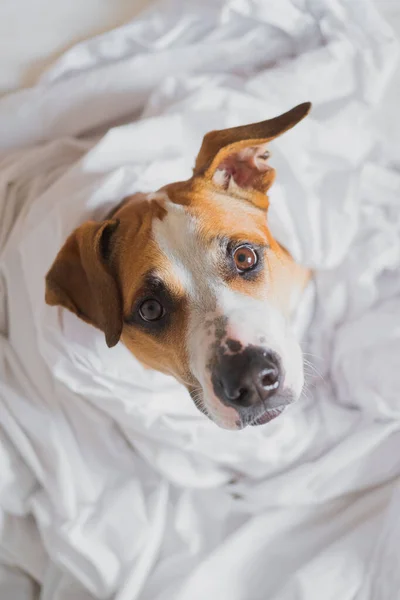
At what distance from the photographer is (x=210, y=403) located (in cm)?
166

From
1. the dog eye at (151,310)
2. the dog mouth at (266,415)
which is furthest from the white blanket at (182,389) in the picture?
the dog mouth at (266,415)

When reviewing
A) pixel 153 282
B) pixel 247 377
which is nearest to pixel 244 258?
pixel 153 282

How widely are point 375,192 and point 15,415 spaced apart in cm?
183

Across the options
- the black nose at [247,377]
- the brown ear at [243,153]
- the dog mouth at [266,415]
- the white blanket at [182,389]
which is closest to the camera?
the black nose at [247,377]

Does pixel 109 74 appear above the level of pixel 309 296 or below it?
above

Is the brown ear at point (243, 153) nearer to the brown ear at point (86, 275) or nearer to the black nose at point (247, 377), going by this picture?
the brown ear at point (86, 275)

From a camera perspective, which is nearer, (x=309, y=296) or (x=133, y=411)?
(x=133, y=411)

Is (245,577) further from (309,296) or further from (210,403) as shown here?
(309,296)

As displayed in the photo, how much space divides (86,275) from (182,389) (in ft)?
2.29

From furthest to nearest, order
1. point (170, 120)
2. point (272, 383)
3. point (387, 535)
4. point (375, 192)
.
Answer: point (375, 192)
point (170, 120)
point (387, 535)
point (272, 383)

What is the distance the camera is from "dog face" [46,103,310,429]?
5.23ft

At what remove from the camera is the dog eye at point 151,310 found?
1758mm

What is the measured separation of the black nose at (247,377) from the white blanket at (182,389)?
711 mm

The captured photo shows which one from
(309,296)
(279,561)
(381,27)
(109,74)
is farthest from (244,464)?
(381,27)
